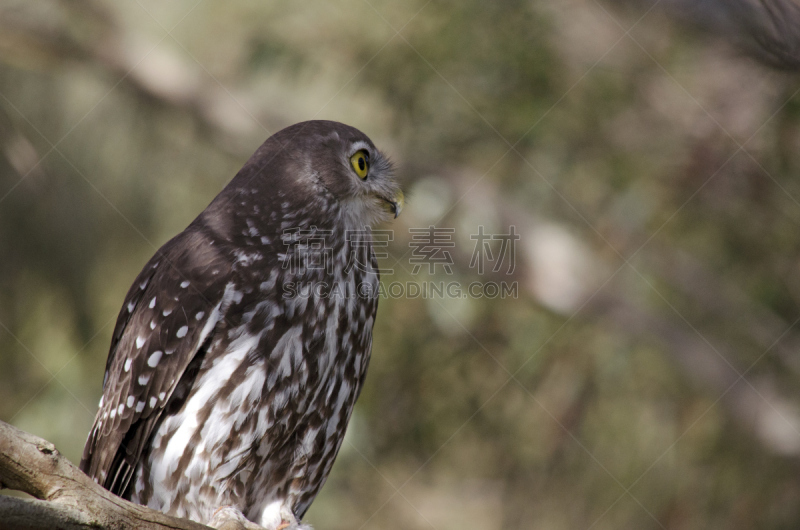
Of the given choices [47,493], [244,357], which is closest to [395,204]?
[244,357]

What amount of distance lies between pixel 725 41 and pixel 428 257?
9.38ft

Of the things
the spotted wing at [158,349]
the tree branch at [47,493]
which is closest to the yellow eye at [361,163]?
the spotted wing at [158,349]

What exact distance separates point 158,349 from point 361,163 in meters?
1.39

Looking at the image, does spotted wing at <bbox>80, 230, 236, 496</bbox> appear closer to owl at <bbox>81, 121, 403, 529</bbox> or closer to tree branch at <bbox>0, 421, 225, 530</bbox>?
owl at <bbox>81, 121, 403, 529</bbox>

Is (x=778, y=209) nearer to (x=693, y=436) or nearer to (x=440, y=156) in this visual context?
(x=693, y=436)

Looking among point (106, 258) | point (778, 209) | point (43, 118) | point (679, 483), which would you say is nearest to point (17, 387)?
point (106, 258)

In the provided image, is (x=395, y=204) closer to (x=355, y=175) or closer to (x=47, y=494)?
(x=355, y=175)

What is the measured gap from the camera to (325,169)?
3537 millimetres

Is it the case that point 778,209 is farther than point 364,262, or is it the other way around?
point 778,209

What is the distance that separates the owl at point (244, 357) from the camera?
3.08m

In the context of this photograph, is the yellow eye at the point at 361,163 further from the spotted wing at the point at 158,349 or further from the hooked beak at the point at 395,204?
the spotted wing at the point at 158,349

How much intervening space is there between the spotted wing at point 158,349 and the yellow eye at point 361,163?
0.88m

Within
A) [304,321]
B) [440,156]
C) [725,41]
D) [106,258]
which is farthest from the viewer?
[440,156]

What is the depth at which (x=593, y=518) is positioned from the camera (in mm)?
6367
